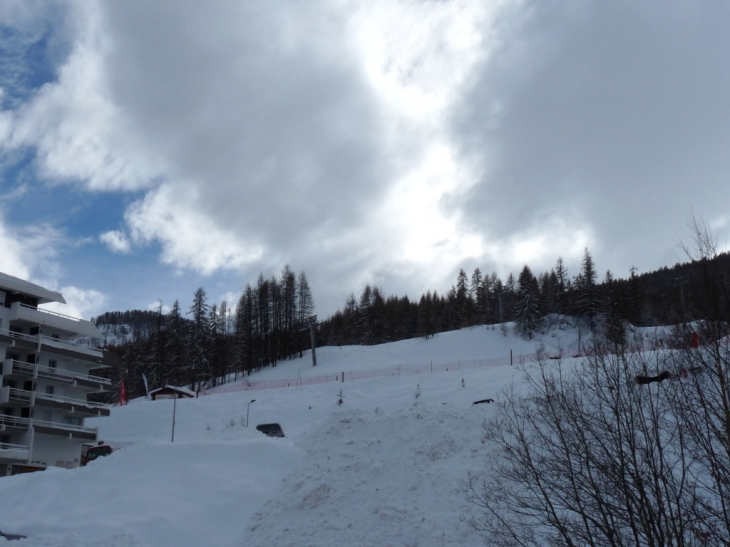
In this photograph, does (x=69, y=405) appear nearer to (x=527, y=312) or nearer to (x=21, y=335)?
(x=21, y=335)

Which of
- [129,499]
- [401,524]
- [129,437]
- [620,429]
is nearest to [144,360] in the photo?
[129,437]

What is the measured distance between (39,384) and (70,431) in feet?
15.6

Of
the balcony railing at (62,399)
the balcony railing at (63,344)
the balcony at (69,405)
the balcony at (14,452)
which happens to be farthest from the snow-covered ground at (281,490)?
the balcony railing at (63,344)

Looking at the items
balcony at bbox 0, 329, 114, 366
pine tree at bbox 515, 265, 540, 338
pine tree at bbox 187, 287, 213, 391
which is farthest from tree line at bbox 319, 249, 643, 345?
balcony at bbox 0, 329, 114, 366

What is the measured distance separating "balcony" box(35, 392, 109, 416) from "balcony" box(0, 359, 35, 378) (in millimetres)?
1782

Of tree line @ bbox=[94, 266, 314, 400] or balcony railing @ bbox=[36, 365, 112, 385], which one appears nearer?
balcony railing @ bbox=[36, 365, 112, 385]

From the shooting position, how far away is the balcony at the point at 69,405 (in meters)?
45.4

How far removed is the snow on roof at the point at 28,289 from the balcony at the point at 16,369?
620 centimetres

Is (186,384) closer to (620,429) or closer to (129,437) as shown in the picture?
(129,437)

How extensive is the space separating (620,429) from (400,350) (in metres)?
67.8

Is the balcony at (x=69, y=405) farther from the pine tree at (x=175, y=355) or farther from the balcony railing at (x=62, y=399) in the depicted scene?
the pine tree at (x=175, y=355)

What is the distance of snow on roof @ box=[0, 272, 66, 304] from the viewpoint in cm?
4669

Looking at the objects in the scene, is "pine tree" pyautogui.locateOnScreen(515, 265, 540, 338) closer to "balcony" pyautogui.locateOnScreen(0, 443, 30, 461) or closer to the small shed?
A: the small shed

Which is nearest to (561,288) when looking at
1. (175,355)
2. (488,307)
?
(488,307)
